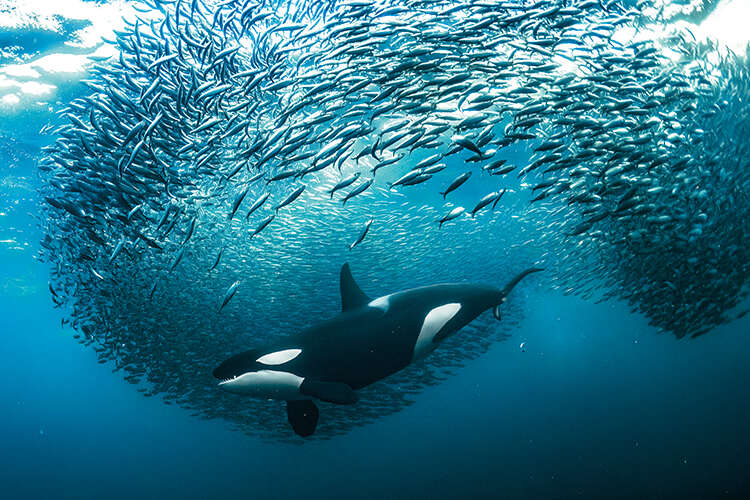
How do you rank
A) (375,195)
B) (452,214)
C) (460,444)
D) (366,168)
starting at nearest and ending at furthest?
1. (452,214)
2. (366,168)
3. (375,195)
4. (460,444)

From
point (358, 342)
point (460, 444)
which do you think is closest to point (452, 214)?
point (358, 342)

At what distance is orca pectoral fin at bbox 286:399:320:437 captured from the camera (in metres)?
5.55

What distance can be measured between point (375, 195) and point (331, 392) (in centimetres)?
904

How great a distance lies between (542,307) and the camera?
39.1 meters

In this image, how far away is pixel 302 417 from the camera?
5.56 meters

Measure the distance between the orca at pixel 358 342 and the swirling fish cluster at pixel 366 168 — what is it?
3.36 feet

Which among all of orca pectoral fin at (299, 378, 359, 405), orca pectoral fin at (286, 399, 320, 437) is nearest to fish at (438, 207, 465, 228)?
orca pectoral fin at (299, 378, 359, 405)

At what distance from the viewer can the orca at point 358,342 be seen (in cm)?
462

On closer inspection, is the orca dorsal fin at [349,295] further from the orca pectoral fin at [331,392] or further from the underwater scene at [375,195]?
the orca pectoral fin at [331,392]

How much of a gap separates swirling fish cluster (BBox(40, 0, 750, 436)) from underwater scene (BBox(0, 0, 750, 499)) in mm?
79

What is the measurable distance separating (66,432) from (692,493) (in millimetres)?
122137

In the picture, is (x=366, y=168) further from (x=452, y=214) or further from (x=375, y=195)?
(x=452, y=214)

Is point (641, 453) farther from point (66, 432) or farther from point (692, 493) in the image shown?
point (66, 432)

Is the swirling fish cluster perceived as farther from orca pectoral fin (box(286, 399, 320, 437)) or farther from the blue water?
the blue water
